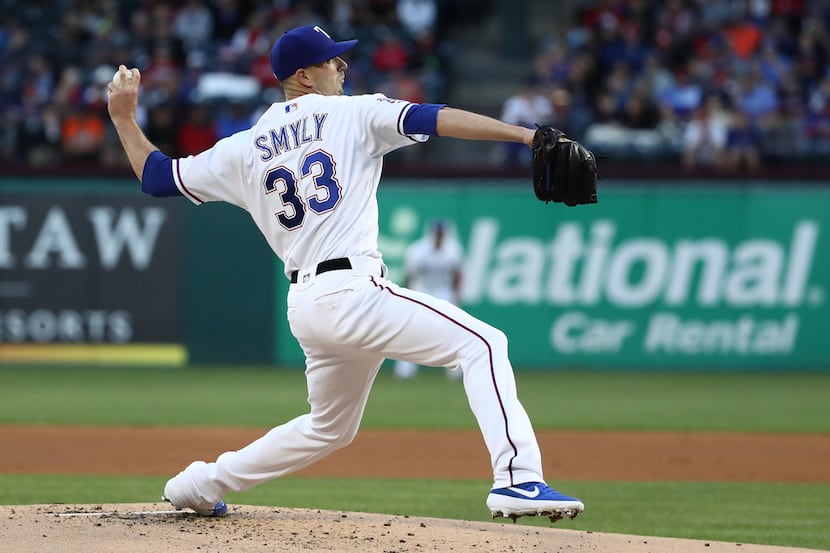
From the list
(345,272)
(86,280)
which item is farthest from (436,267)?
(345,272)

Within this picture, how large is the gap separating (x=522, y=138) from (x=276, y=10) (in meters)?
14.8

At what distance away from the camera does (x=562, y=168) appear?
→ 474 centimetres

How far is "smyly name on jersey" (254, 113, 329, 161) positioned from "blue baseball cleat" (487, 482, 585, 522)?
1.47 m

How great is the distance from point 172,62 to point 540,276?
5654 mm

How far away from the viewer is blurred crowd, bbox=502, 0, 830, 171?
1647 centimetres

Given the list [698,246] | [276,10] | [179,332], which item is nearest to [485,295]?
[698,246]

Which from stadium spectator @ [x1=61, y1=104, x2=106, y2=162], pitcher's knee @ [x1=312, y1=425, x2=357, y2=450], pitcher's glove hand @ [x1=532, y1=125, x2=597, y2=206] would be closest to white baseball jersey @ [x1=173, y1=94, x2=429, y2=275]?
pitcher's glove hand @ [x1=532, y1=125, x2=597, y2=206]

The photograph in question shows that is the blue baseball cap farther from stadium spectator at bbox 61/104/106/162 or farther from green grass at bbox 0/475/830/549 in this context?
stadium spectator at bbox 61/104/106/162

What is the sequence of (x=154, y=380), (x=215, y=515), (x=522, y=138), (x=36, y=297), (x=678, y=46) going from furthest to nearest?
(x=678, y=46) < (x=36, y=297) < (x=154, y=380) < (x=215, y=515) < (x=522, y=138)

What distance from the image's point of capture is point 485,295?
54.7 ft

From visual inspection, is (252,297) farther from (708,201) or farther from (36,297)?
(708,201)

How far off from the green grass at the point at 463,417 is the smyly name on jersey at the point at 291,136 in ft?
8.38

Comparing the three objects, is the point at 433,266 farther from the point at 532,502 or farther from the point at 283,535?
Result: the point at 532,502

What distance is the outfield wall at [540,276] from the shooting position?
16453 mm
